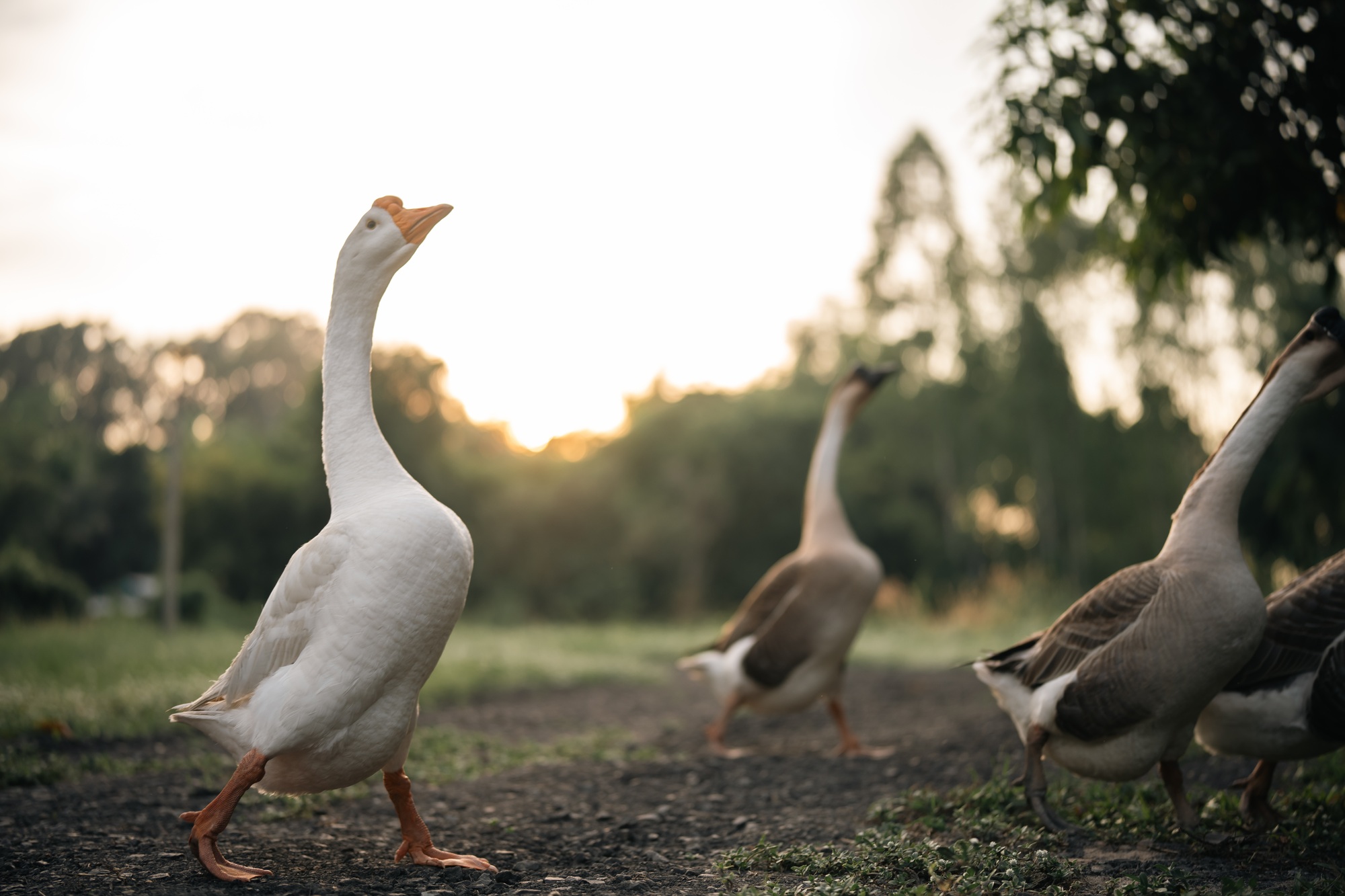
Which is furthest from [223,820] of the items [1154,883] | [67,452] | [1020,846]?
[67,452]

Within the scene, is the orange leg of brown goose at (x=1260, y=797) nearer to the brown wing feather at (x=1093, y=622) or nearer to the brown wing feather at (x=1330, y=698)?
the brown wing feather at (x=1330, y=698)

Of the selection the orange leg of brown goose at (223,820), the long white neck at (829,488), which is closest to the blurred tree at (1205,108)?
the long white neck at (829,488)

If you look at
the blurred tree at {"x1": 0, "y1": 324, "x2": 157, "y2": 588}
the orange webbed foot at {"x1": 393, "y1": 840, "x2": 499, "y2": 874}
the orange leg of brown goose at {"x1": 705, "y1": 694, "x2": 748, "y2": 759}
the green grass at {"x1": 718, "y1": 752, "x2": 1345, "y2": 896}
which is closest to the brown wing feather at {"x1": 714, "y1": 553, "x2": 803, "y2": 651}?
the orange leg of brown goose at {"x1": 705, "y1": 694, "x2": 748, "y2": 759}

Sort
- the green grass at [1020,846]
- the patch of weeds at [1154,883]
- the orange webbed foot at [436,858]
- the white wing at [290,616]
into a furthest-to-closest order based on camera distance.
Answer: the orange webbed foot at [436,858]
the white wing at [290,616]
the green grass at [1020,846]
the patch of weeds at [1154,883]

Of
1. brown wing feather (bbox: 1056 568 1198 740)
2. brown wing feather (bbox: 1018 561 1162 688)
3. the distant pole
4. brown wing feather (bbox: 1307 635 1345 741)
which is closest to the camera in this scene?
brown wing feather (bbox: 1056 568 1198 740)

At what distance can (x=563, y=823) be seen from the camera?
4359 mm

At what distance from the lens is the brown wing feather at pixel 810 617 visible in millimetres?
6188

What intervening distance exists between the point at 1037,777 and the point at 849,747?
2397mm

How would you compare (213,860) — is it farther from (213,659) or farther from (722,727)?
(213,659)

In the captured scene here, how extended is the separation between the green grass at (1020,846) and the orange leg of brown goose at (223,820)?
5.69 ft

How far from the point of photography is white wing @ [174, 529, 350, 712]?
3213 mm

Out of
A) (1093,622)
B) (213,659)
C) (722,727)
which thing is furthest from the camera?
(213,659)

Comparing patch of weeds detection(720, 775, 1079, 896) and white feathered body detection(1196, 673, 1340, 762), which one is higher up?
white feathered body detection(1196, 673, 1340, 762)

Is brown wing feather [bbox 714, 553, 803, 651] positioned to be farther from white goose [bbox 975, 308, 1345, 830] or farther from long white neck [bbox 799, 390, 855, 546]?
white goose [bbox 975, 308, 1345, 830]
